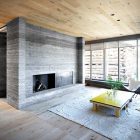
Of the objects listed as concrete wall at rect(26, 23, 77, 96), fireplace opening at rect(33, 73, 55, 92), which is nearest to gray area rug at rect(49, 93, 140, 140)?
fireplace opening at rect(33, 73, 55, 92)

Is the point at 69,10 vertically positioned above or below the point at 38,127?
above

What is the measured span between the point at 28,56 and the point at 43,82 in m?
1.32

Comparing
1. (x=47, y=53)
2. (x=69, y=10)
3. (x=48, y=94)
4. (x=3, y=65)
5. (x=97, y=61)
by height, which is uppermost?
(x=69, y=10)

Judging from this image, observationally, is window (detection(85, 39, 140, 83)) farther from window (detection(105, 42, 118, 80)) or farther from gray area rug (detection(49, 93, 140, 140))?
gray area rug (detection(49, 93, 140, 140))

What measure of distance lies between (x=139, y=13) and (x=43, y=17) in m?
2.56

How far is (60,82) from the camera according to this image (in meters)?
5.70

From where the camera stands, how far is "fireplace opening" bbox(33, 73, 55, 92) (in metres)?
4.81

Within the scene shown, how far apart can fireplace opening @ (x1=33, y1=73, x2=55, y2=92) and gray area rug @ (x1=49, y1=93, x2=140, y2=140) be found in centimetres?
129

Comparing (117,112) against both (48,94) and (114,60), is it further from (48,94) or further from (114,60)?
(114,60)

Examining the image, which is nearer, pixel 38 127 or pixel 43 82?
pixel 38 127

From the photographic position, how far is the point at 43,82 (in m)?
5.17

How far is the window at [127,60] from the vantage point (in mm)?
6137

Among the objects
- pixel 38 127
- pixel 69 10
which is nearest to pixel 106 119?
pixel 38 127

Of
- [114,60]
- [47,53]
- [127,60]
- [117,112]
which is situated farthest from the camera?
[114,60]
